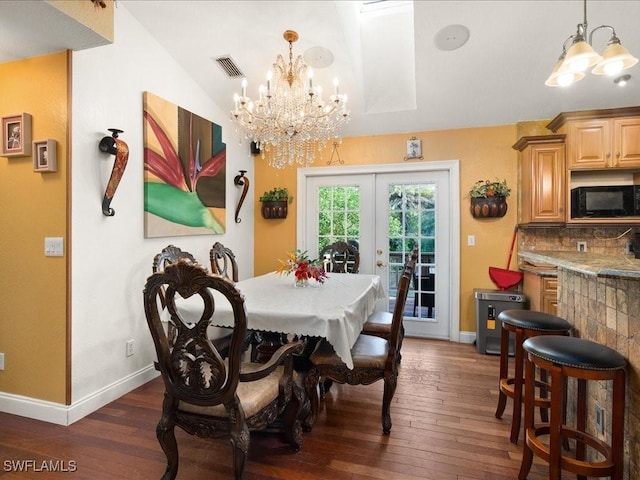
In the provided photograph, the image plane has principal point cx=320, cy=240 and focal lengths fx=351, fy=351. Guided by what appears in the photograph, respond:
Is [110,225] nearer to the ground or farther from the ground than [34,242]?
farther from the ground

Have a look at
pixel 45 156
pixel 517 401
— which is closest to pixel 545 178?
pixel 517 401

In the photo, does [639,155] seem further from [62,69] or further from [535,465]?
[62,69]

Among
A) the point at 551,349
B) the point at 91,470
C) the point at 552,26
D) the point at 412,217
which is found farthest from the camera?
the point at 412,217

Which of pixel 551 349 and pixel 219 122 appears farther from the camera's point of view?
pixel 219 122

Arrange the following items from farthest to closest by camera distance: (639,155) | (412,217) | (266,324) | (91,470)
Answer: (412,217)
(639,155)
(266,324)
(91,470)

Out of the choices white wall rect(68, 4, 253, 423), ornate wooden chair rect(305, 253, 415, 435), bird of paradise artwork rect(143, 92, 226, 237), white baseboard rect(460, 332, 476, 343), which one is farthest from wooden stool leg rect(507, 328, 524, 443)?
bird of paradise artwork rect(143, 92, 226, 237)

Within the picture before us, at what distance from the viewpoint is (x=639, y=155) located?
3303mm

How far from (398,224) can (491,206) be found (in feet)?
3.47

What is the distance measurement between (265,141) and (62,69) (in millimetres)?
1427

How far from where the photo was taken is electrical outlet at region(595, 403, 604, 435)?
5.86 feet

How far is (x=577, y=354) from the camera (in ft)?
5.00

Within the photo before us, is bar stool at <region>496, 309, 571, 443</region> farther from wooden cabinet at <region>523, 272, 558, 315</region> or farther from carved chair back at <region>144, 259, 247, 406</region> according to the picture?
carved chair back at <region>144, 259, 247, 406</region>

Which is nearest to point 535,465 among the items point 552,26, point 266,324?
point 266,324

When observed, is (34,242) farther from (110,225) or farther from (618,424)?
(618,424)
